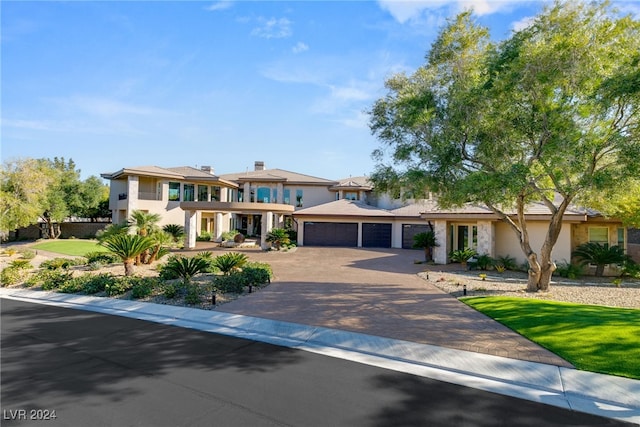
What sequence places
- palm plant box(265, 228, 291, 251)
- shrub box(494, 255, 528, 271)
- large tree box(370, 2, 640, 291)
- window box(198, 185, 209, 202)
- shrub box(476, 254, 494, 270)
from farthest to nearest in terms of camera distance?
window box(198, 185, 209, 202), palm plant box(265, 228, 291, 251), shrub box(494, 255, 528, 271), shrub box(476, 254, 494, 270), large tree box(370, 2, 640, 291)

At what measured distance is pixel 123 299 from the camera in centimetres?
1280

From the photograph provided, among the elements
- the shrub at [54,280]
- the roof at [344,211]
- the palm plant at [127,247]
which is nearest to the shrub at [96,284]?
the shrub at [54,280]

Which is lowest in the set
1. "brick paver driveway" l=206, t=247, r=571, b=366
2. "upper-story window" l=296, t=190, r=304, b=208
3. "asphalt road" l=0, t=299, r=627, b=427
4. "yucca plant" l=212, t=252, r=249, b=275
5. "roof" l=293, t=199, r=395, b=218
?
"asphalt road" l=0, t=299, r=627, b=427

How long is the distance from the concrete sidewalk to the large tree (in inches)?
225

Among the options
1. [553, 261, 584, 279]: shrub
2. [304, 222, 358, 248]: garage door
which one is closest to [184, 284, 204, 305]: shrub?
[553, 261, 584, 279]: shrub

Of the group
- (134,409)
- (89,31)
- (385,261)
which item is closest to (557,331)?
(134,409)

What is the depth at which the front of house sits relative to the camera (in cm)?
1998

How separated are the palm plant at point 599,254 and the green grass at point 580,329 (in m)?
8.79

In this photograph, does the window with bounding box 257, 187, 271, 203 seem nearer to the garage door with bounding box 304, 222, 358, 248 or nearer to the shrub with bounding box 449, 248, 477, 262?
the garage door with bounding box 304, 222, 358, 248

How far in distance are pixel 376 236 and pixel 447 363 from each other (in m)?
27.6

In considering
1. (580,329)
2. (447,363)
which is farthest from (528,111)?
(447,363)

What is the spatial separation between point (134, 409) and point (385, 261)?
19962 mm

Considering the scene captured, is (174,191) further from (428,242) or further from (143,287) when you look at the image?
(428,242)

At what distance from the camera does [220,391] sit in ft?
19.2
